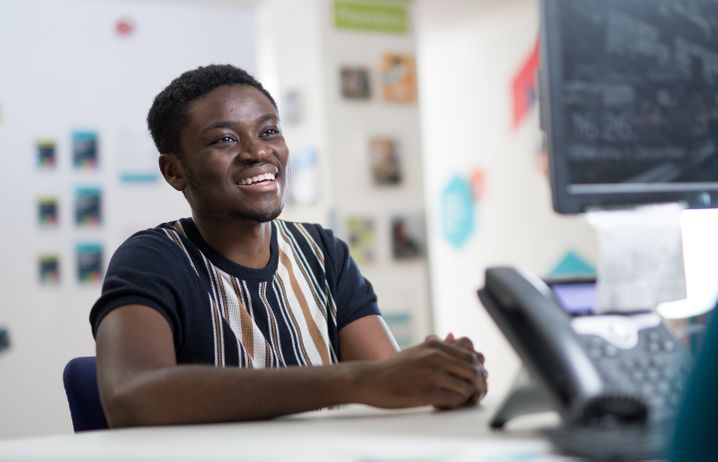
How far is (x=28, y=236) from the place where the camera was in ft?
11.0

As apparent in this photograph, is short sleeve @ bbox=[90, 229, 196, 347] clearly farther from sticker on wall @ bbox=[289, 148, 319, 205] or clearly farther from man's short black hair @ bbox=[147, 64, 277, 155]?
sticker on wall @ bbox=[289, 148, 319, 205]

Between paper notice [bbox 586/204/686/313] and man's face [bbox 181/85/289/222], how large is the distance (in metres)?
0.82

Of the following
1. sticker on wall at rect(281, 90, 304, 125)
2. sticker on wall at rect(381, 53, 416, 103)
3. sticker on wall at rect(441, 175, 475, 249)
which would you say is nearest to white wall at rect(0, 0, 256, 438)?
sticker on wall at rect(281, 90, 304, 125)

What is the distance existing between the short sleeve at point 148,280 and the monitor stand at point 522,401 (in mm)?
610

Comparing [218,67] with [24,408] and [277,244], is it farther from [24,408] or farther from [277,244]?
[24,408]

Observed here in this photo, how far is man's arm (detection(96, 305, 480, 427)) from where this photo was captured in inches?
43.0

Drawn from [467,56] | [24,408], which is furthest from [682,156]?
[467,56]

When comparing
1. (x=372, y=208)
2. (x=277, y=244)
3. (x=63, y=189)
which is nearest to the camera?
(x=277, y=244)

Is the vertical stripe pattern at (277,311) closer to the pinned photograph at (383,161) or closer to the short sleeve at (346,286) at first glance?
the short sleeve at (346,286)

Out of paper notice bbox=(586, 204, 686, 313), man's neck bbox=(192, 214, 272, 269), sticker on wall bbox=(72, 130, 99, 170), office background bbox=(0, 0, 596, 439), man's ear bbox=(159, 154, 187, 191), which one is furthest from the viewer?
sticker on wall bbox=(72, 130, 99, 170)

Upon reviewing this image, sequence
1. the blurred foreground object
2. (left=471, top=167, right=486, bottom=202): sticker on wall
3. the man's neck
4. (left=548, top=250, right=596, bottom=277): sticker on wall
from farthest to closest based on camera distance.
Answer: (left=471, top=167, right=486, bottom=202): sticker on wall → (left=548, top=250, right=596, bottom=277): sticker on wall → the blurred foreground object → the man's neck

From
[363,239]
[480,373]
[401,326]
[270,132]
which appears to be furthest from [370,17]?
[480,373]

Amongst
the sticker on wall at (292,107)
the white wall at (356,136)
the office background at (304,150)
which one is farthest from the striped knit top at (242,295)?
the sticker on wall at (292,107)

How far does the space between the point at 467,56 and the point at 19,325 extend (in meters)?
4.33
